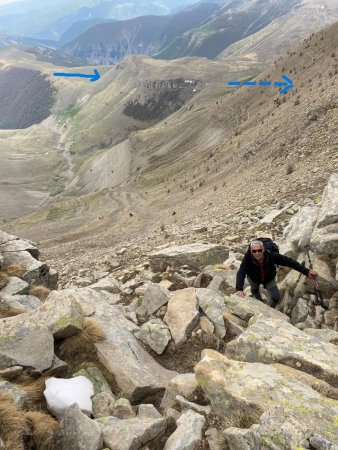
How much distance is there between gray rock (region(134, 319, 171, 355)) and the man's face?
3033mm

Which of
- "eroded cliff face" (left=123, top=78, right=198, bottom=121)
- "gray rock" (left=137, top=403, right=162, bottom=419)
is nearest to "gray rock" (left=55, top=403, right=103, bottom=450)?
"gray rock" (left=137, top=403, right=162, bottom=419)

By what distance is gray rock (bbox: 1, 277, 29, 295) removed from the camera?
11867 millimetres

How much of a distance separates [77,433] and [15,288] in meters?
7.67

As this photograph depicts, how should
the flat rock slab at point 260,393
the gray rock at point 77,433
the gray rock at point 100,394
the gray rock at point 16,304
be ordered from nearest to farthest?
the flat rock slab at point 260,393, the gray rock at point 77,433, the gray rock at point 100,394, the gray rock at point 16,304

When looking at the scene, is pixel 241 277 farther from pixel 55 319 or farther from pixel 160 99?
pixel 160 99

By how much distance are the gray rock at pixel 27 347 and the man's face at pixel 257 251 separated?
5.29 metres

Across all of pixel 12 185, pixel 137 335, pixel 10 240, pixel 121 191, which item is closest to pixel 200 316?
pixel 137 335

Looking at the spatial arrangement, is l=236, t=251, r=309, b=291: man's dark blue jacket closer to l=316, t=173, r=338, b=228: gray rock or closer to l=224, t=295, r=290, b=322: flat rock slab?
l=224, t=295, r=290, b=322: flat rock slab

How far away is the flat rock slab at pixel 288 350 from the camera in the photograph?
692 cm

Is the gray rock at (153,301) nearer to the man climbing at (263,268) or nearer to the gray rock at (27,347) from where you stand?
the man climbing at (263,268)

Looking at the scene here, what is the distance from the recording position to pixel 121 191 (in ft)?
203

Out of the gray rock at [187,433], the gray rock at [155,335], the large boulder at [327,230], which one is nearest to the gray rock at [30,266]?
the gray rock at [155,335]

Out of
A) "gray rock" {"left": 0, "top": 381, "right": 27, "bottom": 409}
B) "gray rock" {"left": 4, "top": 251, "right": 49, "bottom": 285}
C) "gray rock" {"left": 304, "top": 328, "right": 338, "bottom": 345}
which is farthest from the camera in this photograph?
"gray rock" {"left": 4, "top": 251, "right": 49, "bottom": 285}

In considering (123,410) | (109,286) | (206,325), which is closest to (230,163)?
(109,286)
